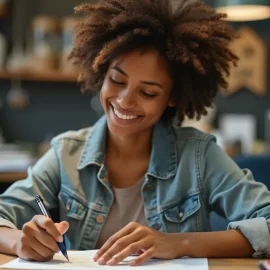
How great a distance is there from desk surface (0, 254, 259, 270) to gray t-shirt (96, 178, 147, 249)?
0.27m

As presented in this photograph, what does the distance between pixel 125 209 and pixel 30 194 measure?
0.74 ft

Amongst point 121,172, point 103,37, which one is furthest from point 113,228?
point 103,37

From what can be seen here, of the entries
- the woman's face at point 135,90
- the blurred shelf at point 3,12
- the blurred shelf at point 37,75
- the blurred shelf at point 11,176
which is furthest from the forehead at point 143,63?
the blurred shelf at point 3,12

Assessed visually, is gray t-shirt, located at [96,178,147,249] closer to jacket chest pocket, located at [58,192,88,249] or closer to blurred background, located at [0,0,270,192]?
jacket chest pocket, located at [58,192,88,249]

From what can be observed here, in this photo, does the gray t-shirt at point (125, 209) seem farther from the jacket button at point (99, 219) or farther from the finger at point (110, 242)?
the finger at point (110, 242)

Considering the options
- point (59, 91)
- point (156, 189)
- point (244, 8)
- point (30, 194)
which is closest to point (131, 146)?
point (156, 189)

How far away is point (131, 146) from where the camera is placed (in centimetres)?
148

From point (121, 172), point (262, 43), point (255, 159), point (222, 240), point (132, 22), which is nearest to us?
point (222, 240)

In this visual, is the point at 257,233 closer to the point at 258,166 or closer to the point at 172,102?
the point at 172,102

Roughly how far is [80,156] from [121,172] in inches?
4.2

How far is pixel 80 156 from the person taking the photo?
144 cm

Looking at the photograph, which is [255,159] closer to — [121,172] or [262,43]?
[121,172]

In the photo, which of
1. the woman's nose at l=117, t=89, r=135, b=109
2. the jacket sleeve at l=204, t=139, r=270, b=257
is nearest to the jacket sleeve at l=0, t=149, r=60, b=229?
the woman's nose at l=117, t=89, r=135, b=109

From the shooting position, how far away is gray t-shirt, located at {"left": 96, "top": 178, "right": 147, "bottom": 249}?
1393mm
